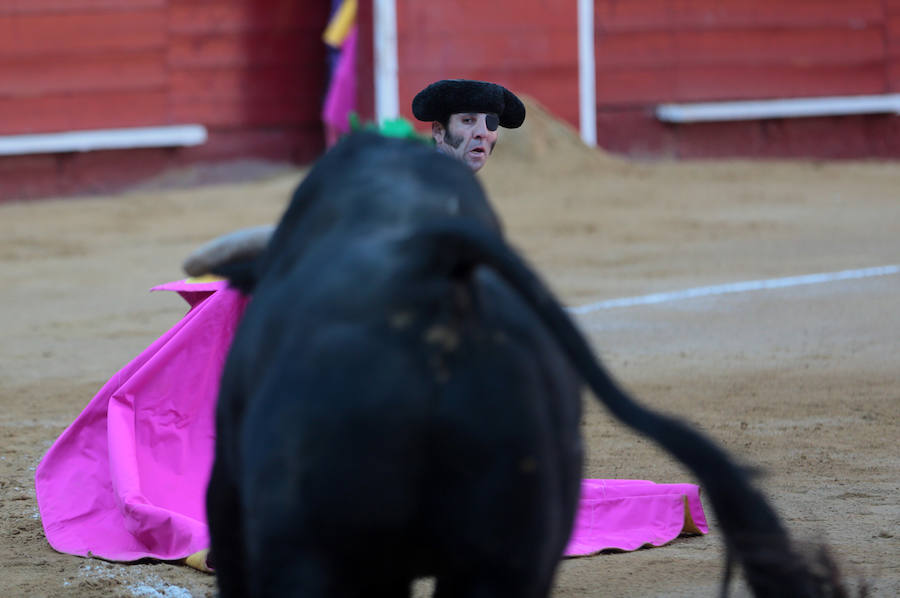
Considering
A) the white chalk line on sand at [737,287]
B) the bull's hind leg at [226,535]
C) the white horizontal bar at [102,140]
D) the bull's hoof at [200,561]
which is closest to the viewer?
the bull's hind leg at [226,535]

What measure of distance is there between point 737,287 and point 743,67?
489 centimetres

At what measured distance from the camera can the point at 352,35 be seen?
9625 millimetres

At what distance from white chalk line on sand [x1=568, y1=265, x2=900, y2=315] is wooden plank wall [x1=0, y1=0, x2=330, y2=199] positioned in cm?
435

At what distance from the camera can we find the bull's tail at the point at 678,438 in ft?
4.64

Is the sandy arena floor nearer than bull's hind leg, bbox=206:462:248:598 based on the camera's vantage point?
No

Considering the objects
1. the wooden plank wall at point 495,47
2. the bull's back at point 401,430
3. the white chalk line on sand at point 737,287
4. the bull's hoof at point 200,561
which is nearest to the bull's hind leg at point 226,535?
the bull's back at point 401,430

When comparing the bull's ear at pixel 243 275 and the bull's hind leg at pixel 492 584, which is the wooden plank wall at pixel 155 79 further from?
the bull's hind leg at pixel 492 584

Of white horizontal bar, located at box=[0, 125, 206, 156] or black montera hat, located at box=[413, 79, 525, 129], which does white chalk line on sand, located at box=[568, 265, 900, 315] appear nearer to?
black montera hat, located at box=[413, 79, 525, 129]

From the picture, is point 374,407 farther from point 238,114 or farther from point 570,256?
point 238,114

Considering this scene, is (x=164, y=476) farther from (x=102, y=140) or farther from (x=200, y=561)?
(x=102, y=140)

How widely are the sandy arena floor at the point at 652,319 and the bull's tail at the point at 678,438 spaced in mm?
465

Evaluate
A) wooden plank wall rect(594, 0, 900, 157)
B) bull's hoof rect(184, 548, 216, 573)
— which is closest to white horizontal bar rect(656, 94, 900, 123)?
wooden plank wall rect(594, 0, 900, 157)

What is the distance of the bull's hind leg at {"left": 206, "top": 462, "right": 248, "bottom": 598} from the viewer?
5.47ft

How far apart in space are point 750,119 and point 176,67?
14.5 ft
